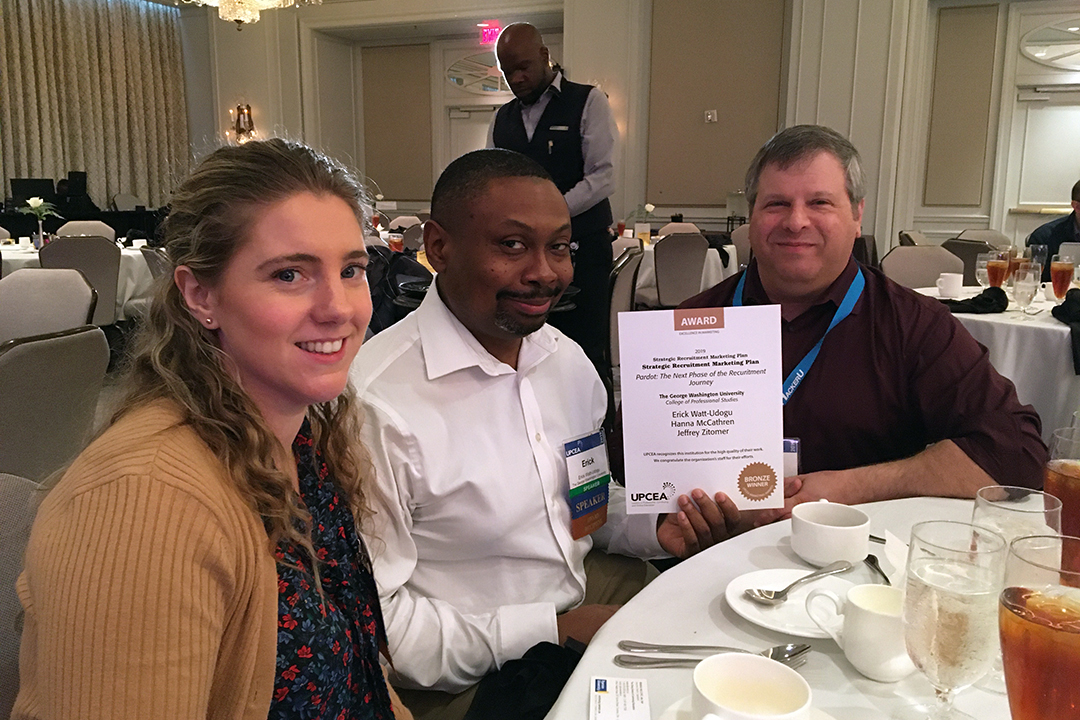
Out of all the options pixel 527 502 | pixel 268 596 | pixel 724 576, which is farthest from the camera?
pixel 527 502

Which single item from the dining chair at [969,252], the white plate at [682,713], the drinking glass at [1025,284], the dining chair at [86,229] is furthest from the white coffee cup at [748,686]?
the dining chair at [86,229]

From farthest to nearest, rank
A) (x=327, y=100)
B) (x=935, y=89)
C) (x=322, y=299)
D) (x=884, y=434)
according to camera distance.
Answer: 1. (x=327, y=100)
2. (x=935, y=89)
3. (x=884, y=434)
4. (x=322, y=299)

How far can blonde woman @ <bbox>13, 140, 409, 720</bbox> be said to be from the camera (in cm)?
72

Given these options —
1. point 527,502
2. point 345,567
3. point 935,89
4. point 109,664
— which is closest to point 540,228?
point 527,502

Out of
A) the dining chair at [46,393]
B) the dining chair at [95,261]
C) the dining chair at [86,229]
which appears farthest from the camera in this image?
the dining chair at [86,229]

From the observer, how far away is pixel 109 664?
71 centimetres

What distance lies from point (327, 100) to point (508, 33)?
8.89 metres

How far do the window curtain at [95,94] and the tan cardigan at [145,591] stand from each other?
10.8 metres

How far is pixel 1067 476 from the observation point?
1015 mm

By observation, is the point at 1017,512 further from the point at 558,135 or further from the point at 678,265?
the point at 678,265

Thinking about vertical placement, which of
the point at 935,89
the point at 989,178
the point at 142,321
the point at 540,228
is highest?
the point at 935,89

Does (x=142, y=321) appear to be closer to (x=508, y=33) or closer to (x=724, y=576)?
(x=724, y=576)

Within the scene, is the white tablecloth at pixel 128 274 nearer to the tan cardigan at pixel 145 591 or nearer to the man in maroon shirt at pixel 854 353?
the man in maroon shirt at pixel 854 353

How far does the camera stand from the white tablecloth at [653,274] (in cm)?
629
